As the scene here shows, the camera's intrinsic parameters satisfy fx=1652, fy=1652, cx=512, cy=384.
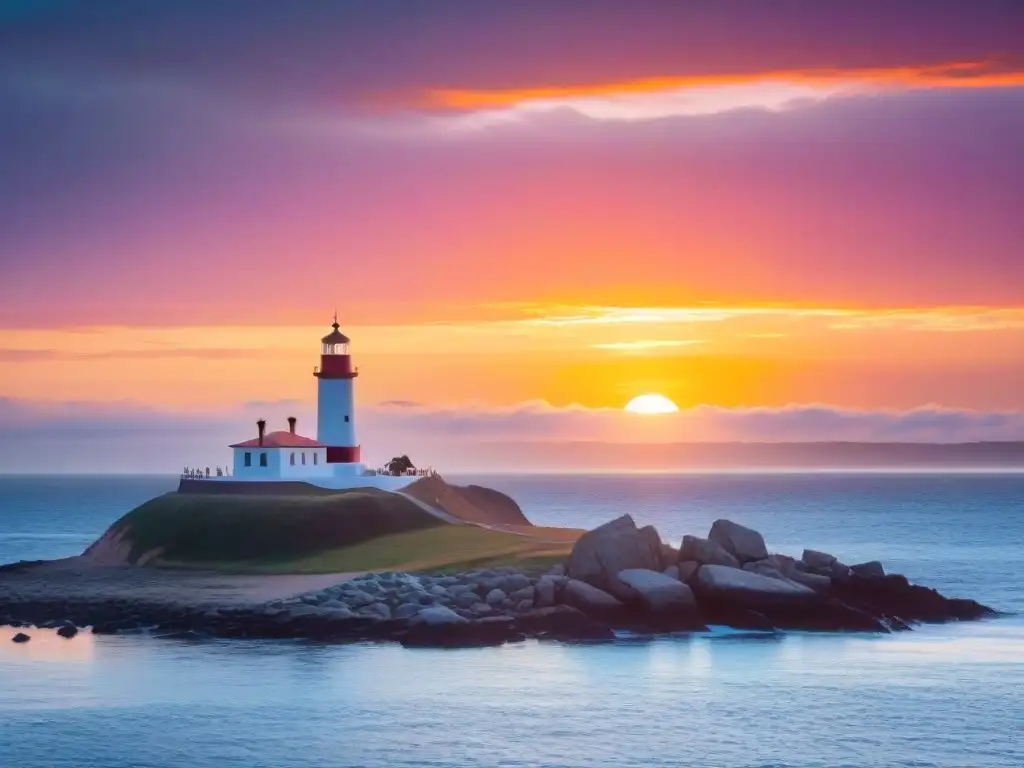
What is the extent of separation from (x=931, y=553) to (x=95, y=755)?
291 feet

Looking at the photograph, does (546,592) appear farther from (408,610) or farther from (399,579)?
(399,579)

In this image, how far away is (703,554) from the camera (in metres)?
72.7

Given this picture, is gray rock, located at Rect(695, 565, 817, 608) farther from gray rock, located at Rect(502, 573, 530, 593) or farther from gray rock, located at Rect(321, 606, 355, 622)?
gray rock, located at Rect(321, 606, 355, 622)

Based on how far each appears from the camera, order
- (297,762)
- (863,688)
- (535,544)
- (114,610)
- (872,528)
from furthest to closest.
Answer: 1. (872,528)
2. (535,544)
3. (114,610)
4. (863,688)
5. (297,762)

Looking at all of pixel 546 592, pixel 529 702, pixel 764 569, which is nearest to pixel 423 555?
pixel 546 592

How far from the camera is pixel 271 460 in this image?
9631cm

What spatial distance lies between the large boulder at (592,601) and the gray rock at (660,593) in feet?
1.86

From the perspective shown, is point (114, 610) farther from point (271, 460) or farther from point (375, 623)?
point (271, 460)

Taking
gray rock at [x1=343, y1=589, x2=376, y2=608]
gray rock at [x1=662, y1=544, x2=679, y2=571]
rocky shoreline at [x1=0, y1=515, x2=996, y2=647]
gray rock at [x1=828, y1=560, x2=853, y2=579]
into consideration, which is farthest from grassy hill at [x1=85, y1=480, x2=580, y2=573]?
gray rock at [x1=828, y1=560, x2=853, y2=579]

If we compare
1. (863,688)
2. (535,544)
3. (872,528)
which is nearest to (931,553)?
(872,528)

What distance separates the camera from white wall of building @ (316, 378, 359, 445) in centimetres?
10175

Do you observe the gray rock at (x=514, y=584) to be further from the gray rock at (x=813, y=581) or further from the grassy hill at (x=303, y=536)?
the gray rock at (x=813, y=581)

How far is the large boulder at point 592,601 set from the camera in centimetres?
6938

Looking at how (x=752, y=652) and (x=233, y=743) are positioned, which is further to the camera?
(x=752, y=652)
